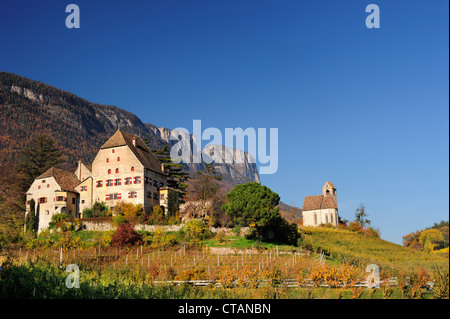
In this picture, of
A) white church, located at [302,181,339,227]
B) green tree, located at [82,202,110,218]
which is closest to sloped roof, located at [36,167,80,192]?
green tree, located at [82,202,110,218]

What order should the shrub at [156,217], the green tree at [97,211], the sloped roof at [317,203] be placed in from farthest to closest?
the sloped roof at [317,203] → the green tree at [97,211] → the shrub at [156,217]

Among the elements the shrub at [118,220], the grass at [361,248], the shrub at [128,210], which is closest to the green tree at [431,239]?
the grass at [361,248]

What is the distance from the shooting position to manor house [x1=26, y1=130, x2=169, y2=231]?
63156 mm

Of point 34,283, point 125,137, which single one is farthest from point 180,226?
point 34,283

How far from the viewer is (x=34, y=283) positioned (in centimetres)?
2438

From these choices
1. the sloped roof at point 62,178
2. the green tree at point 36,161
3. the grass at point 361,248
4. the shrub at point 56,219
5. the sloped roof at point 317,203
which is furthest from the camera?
the sloped roof at point 317,203

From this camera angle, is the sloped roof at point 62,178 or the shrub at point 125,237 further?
the sloped roof at point 62,178

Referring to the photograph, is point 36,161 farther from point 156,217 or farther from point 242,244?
point 242,244

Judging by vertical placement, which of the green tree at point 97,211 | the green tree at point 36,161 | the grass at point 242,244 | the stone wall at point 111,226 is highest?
the green tree at point 36,161

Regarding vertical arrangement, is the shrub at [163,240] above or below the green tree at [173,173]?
below

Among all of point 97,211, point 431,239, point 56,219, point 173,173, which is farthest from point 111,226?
point 431,239

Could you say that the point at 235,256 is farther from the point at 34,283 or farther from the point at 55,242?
the point at 34,283

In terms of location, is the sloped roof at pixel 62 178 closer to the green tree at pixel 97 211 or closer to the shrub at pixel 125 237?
the green tree at pixel 97 211

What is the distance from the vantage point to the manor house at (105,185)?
207ft
